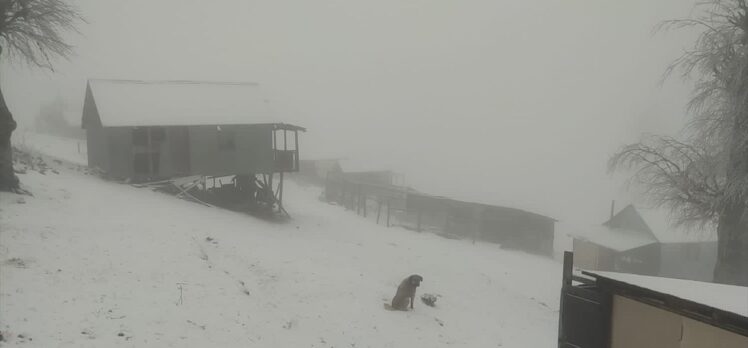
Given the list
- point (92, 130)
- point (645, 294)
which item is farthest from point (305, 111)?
point (645, 294)

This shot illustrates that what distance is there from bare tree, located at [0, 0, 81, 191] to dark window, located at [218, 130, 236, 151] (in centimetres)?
1013

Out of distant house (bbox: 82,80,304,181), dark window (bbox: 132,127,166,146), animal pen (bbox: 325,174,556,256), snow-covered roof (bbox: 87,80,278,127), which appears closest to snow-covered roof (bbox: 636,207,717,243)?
animal pen (bbox: 325,174,556,256)

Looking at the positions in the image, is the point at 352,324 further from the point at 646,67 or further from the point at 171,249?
the point at 646,67

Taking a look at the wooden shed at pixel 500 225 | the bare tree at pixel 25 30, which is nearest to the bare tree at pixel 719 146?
the wooden shed at pixel 500 225

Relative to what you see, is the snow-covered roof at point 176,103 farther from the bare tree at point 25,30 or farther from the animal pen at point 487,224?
the animal pen at point 487,224

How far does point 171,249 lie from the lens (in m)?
14.9

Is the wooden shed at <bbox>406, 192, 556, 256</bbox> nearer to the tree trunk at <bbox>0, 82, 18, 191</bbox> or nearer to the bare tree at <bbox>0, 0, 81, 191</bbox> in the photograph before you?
the bare tree at <bbox>0, 0, 81, 191</bbox>

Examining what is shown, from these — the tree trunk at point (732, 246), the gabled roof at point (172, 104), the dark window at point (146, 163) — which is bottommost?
the tree trunk at point (732, 246)

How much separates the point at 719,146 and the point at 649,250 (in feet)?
78.9

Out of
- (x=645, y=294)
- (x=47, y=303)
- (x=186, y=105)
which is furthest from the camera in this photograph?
(x=186, y=105)

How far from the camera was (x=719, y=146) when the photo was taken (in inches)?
666

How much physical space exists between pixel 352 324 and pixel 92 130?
2696 centimetres

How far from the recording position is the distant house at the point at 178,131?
88.0 feet

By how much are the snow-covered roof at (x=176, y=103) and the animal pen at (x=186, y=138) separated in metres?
0.05
